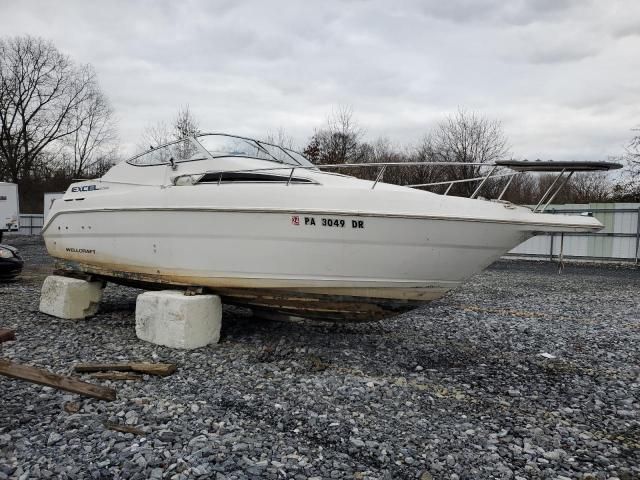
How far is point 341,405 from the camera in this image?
136 inches

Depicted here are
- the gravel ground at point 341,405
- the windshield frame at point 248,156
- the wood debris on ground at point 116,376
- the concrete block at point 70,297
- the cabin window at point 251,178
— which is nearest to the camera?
the gravel ground at point 341,405

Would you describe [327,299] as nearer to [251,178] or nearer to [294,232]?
[294,232]

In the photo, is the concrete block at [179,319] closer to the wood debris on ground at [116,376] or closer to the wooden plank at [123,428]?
the wood debris on ground at [116,376]

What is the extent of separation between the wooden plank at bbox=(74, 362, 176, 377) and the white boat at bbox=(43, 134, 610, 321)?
1.00 m

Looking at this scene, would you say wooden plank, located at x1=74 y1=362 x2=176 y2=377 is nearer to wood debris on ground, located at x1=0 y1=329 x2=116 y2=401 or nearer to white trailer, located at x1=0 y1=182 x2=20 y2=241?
wood debris on ground, located at x1=0 y1=329 x2=116 y2=401

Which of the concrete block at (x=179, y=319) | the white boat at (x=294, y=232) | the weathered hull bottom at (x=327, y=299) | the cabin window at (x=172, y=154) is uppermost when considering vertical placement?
the cabin window at (x=172, y=154)

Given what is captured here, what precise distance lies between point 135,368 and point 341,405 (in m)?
1.83

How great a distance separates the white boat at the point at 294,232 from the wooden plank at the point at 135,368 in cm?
100

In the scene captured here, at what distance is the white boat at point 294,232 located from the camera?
13.2 ft

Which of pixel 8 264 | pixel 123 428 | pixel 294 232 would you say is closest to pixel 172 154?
pixel 294 232

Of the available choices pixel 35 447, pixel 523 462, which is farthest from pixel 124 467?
pixel 523 462

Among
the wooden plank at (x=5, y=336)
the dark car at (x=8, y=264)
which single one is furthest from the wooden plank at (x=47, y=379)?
the dark car at (x=8, y=264)

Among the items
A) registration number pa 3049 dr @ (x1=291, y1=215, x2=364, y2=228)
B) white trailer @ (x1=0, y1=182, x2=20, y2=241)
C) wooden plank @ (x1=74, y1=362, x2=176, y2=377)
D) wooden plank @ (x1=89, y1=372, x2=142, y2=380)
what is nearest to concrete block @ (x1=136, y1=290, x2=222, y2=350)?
wooden plank @ (x1=74, y1=362, x2=176, y2=377)

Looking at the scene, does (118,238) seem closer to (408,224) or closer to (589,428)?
(408,224)
